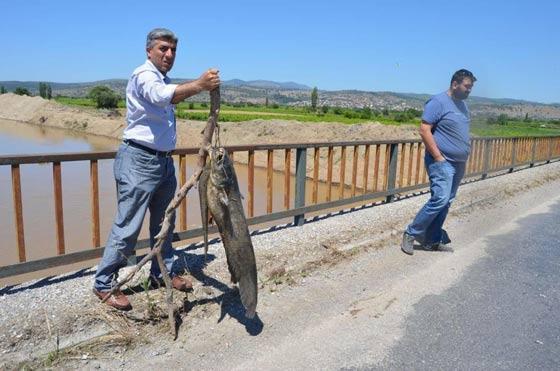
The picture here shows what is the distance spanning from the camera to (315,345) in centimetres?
373

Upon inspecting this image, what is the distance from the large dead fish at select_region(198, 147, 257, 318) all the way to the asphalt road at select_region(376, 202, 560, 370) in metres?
1.05

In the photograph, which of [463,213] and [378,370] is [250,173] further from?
[463,213]

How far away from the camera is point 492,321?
4305mm

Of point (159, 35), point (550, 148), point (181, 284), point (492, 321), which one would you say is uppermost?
point (159, 35)

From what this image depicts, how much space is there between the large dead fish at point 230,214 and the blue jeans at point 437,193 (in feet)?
9.42

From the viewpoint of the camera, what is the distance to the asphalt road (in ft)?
11.9

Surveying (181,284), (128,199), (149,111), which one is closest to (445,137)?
(181,284)

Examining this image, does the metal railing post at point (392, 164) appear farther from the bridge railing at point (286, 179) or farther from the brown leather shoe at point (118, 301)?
the brown leather shoe at point (118, 301)

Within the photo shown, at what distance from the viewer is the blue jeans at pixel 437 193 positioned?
19.1 ft

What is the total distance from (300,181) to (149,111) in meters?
3.52

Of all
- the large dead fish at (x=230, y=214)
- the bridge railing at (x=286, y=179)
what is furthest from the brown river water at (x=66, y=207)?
the large dead fish at (x=230, y=214)

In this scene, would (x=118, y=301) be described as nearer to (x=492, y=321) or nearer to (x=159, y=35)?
(x=159, y=35)

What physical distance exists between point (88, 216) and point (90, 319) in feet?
24.9

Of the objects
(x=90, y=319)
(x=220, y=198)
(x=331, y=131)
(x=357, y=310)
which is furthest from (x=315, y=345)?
(x=331, y=131)
